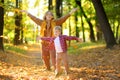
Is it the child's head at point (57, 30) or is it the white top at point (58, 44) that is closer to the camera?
the child's head at point (57, 30)

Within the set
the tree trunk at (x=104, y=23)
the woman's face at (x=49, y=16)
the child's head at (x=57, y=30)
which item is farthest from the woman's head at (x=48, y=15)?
the tree trunk at (x=104, y=23)

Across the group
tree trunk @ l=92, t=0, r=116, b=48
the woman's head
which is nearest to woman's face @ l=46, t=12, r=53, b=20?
the woman's head

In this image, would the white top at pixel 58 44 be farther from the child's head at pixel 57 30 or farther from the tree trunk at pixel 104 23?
the tree trunk at pixel 104 23

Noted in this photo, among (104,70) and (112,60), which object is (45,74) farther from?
(112,60)

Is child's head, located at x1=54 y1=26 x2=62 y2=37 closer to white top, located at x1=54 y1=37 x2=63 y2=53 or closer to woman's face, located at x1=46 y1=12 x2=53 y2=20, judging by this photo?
white top, located at x1=54 y1=37 x2=63 y2=53

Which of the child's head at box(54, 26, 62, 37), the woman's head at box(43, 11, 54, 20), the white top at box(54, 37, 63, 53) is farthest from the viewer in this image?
the woman's head at box(43, 11, 54, 20)

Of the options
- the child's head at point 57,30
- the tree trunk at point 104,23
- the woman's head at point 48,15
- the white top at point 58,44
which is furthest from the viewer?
the tree trunk at point 104,23

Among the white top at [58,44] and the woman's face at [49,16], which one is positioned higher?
the woman's face at [49,16]

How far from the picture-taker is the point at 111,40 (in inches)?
687

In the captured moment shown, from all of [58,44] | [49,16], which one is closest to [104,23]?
[49,16]

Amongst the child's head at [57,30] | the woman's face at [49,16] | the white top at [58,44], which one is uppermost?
the woman's face at [49,16]

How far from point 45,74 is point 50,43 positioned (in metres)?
1.18

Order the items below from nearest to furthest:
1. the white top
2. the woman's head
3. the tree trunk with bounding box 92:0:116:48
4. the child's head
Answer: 1. the child's head
2. the white top
3. the woman's head
4. the tree trunk with bounding box 92:0:116:48

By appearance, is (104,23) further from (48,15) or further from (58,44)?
(58,44)
